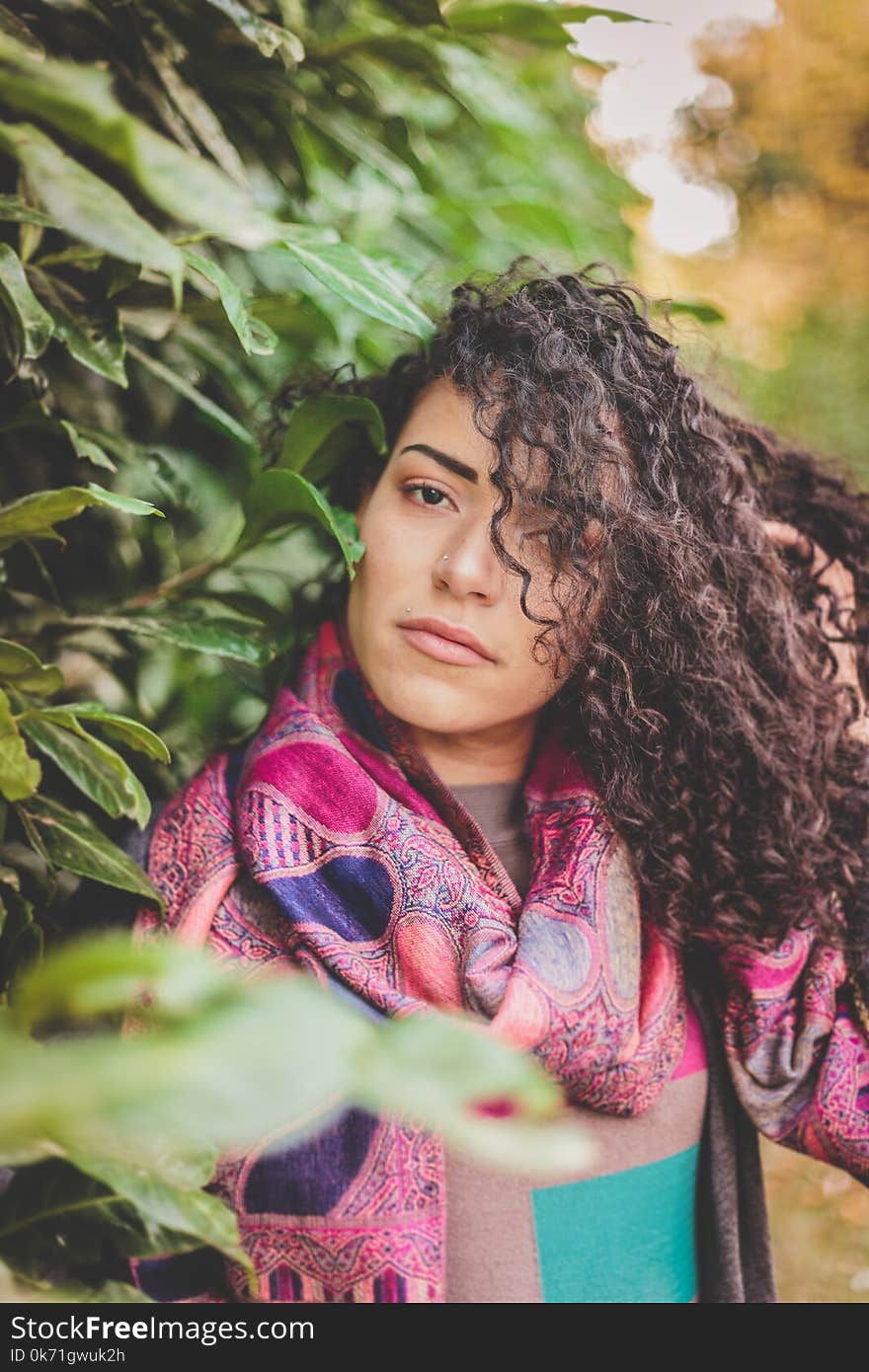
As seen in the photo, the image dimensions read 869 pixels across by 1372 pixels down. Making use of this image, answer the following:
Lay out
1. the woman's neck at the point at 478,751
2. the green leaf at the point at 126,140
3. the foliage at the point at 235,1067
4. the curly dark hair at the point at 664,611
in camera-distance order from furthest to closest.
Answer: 1. the woman's neck at the point at 478,751
2. the curly dark hair at the point at 664,611
3. the green leaf at the point at 126,140
4. the foliage at the point at 235,1067

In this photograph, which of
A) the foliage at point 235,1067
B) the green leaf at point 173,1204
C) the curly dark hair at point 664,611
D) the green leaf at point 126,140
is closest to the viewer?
the foliage at point 235,1067

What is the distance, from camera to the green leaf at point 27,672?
0.79 meters

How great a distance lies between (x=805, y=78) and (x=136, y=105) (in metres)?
6.33

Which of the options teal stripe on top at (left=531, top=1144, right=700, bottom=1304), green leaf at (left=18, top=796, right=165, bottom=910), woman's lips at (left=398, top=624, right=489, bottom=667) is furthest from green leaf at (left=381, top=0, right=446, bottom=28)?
teal stripe on top at (left=531, top=1144, right=700, bottom=1304)

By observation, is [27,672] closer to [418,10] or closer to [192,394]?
[192,394]

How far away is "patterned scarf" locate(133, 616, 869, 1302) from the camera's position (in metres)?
0.94

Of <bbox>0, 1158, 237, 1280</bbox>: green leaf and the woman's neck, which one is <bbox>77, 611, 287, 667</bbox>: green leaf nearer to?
the woman's neck

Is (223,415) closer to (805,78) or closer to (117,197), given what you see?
(117,197)

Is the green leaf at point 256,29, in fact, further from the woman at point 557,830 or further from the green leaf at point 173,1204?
the green leaf at point 173,1204

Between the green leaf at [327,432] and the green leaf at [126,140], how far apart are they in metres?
0.57

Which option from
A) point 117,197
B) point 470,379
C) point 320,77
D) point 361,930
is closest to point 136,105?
point 320,77

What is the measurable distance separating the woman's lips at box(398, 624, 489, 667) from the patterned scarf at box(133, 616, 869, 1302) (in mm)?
109

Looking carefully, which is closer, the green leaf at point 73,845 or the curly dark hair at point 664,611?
the green leaf at point 73,845

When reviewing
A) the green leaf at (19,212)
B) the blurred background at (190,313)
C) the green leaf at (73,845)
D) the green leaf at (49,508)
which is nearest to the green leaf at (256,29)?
the blurred background at (190,313)
